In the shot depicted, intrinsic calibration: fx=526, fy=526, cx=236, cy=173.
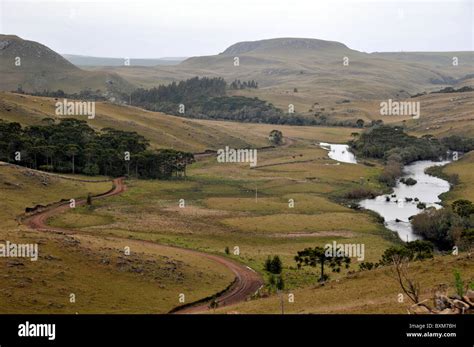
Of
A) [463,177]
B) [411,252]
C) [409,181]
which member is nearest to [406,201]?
[409,181]

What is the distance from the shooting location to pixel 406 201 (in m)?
89.8

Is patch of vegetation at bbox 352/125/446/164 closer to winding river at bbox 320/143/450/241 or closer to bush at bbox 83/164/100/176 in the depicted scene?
winding river at bbox 320/143/450/241

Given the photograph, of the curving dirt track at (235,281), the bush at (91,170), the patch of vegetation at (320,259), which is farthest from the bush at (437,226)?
the bush at (91,170)

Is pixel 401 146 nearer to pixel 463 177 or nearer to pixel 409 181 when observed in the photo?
pixel 463 177

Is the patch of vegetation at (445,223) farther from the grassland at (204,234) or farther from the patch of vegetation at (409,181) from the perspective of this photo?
the patch of vegetation at (409,181)

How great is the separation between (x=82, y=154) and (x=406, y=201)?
62750mm

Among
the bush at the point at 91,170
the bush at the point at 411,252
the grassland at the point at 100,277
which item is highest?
the bush at the point at 91,170

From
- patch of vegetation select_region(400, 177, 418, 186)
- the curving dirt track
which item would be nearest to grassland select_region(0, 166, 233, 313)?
the curving dirt track

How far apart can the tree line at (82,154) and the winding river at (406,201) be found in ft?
140

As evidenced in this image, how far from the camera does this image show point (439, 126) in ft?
554

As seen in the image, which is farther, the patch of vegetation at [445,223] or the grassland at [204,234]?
the patch of vegetation at [445,223]

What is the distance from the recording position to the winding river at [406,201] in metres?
74.8

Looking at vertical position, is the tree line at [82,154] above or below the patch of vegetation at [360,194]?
above
